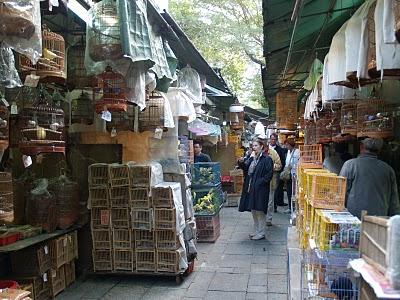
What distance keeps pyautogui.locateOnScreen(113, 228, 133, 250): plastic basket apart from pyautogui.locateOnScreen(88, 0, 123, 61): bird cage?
10.5 ft

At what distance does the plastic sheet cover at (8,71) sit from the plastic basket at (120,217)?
3658 millimetres

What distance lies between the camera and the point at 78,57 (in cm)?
561

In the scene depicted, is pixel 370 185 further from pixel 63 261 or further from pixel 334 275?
pixel 63 261

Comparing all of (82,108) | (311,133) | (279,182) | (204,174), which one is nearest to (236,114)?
(279,182)

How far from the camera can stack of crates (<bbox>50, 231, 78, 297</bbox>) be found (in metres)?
6.36

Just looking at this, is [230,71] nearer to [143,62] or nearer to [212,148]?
[212,148]

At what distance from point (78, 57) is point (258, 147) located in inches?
213

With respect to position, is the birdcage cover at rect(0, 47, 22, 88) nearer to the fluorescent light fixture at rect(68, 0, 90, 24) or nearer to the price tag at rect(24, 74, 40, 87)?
the price tag at rect(24, 74, 40, 87)

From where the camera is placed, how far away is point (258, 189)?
9.81 m

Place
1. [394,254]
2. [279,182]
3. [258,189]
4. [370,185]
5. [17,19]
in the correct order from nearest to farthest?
[394,254], [17,19], [370,185], [258,189], [279,182]

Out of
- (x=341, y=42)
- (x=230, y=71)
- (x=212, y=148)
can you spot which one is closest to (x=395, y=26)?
(x=341, y=42)

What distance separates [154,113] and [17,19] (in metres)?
3.94

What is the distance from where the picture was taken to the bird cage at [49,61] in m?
4.04

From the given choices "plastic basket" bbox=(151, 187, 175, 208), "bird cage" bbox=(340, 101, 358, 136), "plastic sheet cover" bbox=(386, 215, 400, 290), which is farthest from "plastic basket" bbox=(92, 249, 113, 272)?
"plastic sheet cover" bbox=(386, 215, 400, 290)
